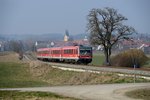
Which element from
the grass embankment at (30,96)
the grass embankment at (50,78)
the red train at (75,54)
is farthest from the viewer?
the red train at (75,54)

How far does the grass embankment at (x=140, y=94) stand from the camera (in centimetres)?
1817

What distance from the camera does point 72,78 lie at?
132ft

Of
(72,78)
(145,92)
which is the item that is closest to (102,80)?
(72,78)

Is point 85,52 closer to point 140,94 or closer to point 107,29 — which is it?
point 107,29

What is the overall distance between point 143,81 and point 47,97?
34.7 feet

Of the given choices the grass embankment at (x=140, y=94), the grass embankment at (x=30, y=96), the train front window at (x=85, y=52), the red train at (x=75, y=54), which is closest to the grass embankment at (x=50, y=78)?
the red train at (x=75, y=54)

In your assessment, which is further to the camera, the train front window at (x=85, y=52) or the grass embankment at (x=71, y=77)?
the train front window at (x=85, y=52)

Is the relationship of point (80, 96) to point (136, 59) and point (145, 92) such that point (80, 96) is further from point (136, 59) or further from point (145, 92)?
point (136, 59)

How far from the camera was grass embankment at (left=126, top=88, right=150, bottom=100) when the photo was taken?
1817 cm

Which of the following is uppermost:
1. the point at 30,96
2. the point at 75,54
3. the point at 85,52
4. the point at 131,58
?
the point at 85,52

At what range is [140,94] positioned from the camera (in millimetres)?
19250

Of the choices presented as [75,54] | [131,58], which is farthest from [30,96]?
[131,58]

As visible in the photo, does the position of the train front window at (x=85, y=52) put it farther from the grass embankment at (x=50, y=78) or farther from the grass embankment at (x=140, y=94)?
the grass embankment at (x=140, y=94)

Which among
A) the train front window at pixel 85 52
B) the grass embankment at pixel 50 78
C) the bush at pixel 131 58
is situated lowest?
the grass embankment at pixel 50 78
